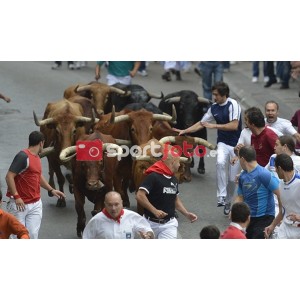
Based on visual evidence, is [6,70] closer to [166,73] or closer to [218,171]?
[166,73]

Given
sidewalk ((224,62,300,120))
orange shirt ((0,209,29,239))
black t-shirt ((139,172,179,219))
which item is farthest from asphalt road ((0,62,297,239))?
orange shirt ((0,209,29,239))

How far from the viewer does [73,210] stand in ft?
56.6

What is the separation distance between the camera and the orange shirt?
1238 centimetres

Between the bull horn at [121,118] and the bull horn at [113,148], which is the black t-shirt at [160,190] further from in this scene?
the bull horn at [121,118]

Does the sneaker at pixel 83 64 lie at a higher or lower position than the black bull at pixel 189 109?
lower

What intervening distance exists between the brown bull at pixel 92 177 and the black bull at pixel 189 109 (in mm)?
3191

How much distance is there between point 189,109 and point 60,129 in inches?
115

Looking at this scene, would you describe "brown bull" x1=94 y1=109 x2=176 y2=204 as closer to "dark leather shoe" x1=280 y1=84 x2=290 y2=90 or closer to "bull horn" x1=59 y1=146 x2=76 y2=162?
"bull horn" x1=59 y1=146 x2=76 y2=162

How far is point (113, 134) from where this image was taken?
17438 mm

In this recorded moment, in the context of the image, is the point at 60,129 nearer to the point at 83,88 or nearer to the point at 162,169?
the point at 83,88

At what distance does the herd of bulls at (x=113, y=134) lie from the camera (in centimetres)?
1565

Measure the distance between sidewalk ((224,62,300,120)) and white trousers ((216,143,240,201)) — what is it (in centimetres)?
572

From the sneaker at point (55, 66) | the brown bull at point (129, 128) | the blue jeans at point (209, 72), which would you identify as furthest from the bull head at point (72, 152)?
the sneaker at point (55, 66)

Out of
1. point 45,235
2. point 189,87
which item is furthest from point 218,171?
point 189,87
